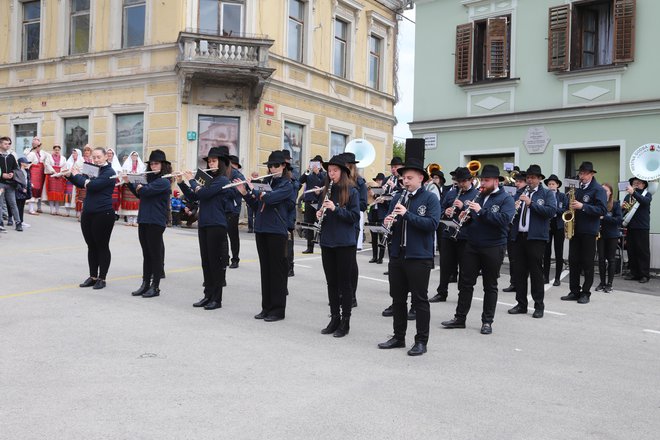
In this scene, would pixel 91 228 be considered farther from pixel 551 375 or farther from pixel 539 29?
pixel 539 29

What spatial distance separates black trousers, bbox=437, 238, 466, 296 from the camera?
9.87 meters

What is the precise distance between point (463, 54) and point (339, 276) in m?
12.0

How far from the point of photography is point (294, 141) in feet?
78.8

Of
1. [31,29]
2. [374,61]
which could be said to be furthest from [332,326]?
[374,61]

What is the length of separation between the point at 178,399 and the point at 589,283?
24.1 feet

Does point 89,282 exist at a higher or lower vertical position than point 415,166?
lower

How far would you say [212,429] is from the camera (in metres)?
4.41

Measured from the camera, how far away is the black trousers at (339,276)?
24.4ft

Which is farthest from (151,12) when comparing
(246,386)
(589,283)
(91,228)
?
(246,386)

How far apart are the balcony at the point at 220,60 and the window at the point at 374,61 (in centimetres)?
855

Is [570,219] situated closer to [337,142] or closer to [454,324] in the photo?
[454,324]

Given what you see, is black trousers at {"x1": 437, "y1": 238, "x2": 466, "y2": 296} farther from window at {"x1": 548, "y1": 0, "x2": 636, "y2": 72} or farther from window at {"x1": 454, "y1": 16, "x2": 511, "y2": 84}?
window at {"x1": 454, "y1": 16, "x2": 511, "y2": 84}

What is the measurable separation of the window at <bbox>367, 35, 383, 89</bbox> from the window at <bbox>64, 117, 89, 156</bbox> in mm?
11794

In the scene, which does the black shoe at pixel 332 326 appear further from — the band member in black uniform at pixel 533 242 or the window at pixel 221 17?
the window at pixel 221 17
